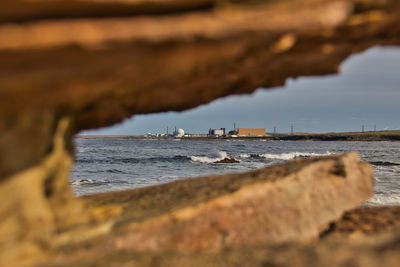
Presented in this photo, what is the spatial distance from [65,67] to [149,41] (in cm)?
57

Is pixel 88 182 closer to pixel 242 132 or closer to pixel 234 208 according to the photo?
pixel 234 208

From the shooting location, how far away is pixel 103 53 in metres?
1.98

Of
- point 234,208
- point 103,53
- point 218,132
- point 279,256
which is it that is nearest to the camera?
point 279,256

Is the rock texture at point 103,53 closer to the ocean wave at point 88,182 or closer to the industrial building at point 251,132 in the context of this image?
the ocean wave at point 88,182

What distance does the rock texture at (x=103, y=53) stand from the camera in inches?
76.2

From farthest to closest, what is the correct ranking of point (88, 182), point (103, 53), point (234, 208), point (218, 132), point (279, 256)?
1. point (218, 132)
2. point (88, 182)
3. point (234, 208)
4. point (103, 53)
5. point (279, 256)

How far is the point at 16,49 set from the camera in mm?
1856

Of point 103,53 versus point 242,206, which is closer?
point 103,53

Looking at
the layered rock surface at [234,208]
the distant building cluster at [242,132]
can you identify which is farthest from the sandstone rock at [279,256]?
the distant building cluster at [242,132]

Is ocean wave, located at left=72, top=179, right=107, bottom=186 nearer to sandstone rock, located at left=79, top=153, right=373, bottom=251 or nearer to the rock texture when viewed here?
sandstone rock, located at left=79, top=153, right=373, bottom=251

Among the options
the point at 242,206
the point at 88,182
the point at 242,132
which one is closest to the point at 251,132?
the point at 242,132

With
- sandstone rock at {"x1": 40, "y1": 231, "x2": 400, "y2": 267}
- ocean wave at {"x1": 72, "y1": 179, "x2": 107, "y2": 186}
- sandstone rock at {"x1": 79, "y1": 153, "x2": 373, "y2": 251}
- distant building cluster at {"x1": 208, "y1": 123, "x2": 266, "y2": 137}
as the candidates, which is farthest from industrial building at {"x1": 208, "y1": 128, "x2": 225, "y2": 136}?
sandstone rock at {"x1": 40, "y1": 231, "x2": 400, "y2": 267}

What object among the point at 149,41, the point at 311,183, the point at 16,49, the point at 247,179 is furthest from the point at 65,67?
the point at 311,183

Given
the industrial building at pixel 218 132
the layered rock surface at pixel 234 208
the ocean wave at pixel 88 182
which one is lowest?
the ocean wave at pixel 88 182
